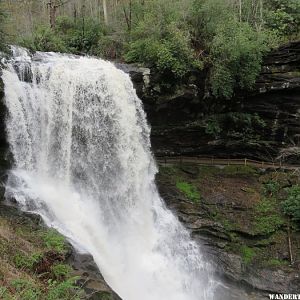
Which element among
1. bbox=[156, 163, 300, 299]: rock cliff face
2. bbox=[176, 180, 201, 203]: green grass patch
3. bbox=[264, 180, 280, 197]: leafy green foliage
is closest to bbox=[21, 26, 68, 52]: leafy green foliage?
bbox=[156, 163, 300, 299]: rock cliff face

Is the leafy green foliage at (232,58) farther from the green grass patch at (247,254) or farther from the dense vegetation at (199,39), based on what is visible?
the green grass patch at (247,254)

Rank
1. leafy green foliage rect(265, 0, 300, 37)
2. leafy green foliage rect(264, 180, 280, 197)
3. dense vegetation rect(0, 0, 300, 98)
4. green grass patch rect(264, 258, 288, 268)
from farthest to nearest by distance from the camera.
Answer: leafy green foliage rect(265, 0, 300, 37)
dense vegetation rect(0, 0, 300, 98)
leafy green foliage rect(264, 180, 280, 197)
green grass patch rect(264, 258, 288, 268)

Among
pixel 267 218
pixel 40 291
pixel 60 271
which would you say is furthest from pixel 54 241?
pixel 267 218

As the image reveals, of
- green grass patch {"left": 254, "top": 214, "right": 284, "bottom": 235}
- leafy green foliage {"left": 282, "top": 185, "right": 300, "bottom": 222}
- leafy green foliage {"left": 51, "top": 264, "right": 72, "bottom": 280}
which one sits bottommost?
green grass patch {"left": 254, "top": 214, "right": 284, "bottom": 235}

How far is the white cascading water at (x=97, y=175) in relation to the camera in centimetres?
1341

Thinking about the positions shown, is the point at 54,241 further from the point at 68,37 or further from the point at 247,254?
the point at 68,37

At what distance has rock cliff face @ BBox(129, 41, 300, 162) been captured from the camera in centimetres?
1906

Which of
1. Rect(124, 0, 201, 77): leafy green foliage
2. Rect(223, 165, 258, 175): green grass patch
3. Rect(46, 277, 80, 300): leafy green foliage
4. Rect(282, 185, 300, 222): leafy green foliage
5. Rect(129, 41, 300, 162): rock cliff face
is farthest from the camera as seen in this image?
Rect(223, 165, 258, 175): green grass patch

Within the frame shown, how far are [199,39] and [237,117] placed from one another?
169 inches

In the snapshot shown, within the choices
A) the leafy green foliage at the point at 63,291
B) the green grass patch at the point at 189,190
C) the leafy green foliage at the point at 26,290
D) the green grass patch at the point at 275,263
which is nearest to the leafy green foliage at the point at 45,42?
the green grass patch at the point at 189,190

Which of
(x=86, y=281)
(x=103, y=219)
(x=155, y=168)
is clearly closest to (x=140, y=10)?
(x=155, y=168)

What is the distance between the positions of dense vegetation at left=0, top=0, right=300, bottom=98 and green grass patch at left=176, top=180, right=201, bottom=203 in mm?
4497

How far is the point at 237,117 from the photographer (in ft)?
66.3

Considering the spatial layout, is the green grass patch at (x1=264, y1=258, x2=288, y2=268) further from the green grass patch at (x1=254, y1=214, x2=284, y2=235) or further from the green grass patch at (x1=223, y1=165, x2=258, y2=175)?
the green grass patch at (x1=223, y1=165, x2=258, y2=175)
